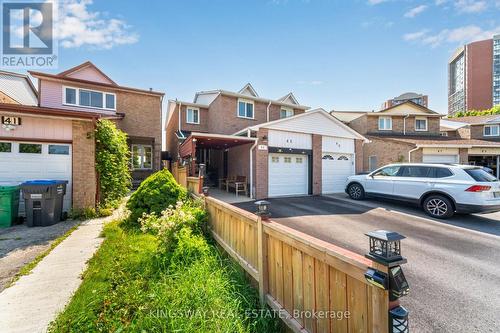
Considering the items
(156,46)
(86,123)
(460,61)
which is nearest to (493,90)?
(460,61)

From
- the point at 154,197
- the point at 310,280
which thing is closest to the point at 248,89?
the point at 154,197

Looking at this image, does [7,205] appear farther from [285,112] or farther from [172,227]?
[285,112]

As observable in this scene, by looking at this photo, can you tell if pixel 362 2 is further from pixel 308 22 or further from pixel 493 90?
pixel 493 90

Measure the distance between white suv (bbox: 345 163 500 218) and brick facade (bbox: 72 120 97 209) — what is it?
11456mm

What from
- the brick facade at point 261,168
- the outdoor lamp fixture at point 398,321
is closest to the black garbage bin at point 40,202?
the brick facade at point 261,168

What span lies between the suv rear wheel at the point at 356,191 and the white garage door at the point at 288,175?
2.48 meters

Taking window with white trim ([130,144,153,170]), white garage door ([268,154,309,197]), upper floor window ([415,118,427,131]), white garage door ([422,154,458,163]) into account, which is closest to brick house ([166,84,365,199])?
white garage door ([268,154,309,197])

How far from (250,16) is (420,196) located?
31.3 feet

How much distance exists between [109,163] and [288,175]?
859 cm

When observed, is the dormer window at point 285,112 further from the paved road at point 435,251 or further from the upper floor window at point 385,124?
the paved road at point 435,251

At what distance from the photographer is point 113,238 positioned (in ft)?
17.4

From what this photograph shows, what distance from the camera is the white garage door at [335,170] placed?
13320 mm

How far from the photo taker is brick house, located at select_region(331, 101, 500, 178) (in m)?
16.5

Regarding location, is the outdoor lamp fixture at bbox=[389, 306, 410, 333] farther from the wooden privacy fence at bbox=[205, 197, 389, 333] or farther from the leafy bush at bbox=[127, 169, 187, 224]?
the leafy bush at bbox=[127, 169, 187, 224]
